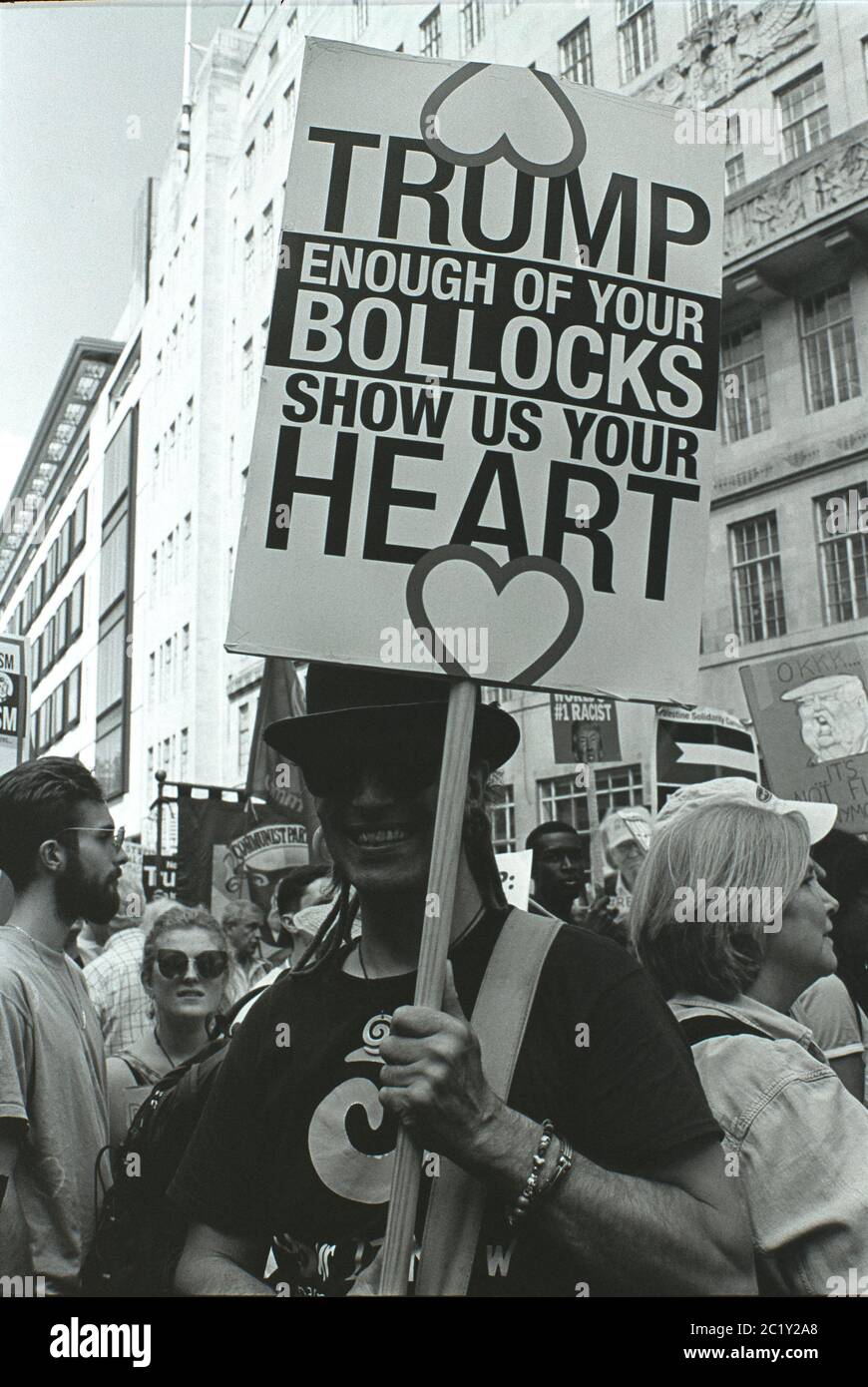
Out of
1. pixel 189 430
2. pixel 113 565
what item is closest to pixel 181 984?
pixel 189 430

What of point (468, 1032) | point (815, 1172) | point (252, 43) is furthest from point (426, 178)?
point (252, 43)

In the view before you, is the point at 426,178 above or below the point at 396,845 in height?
above

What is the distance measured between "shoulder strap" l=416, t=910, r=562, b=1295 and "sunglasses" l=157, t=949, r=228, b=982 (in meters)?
2.52

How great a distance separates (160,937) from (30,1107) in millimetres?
1627

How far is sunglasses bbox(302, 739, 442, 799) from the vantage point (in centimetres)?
197

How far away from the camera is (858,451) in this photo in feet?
63.6

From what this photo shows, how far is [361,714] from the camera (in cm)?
199

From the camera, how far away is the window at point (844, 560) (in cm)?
1916

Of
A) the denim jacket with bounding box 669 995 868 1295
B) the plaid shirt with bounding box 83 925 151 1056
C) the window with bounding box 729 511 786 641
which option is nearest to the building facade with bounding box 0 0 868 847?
the window with bounding box 729 511 786 641

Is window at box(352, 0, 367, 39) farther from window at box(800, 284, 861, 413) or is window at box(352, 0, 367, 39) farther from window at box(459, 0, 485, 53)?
window at box(800, 284, 861, 413)

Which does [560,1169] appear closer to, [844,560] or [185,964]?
[185,964]

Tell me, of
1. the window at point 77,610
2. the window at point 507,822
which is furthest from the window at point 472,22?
the window at point 77,610

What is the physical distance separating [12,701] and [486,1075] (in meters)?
5.21
